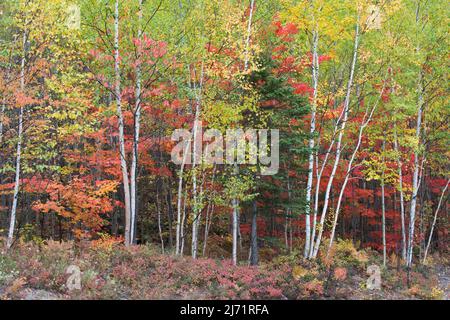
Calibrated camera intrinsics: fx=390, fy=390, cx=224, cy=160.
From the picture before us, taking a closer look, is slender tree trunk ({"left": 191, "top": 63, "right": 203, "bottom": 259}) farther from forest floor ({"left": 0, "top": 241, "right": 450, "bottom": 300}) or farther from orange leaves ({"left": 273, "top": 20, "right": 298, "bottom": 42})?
orange leaves ({"left": 273, "top": 20, "right": 298, "bottom": 42})

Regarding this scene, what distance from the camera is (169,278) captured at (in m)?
11.4

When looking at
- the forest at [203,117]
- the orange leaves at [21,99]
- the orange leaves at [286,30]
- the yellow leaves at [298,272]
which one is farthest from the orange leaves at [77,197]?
the orange leaves at [286,30]

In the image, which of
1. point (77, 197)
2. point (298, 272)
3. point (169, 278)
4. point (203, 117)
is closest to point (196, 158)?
point (203, 117)

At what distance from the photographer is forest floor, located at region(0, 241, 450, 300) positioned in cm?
945

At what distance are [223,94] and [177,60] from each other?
234 centimetres

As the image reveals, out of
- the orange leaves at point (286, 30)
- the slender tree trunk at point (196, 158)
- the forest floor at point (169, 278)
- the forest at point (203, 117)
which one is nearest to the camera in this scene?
the forest floor at point (169, 278)

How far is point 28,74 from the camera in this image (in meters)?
12.9

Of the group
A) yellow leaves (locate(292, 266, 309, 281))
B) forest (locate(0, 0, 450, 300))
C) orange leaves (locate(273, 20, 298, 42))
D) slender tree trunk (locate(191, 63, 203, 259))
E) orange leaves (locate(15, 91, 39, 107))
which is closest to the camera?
forest (locate(0, 0, 450, 300))

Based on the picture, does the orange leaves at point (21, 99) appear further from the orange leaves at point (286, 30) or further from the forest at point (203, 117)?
the orange leaves at point (286, 30)

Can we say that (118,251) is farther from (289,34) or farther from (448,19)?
(448,19)

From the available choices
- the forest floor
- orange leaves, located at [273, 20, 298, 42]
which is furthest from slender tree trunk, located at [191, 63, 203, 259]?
orange leaves, located at [273, 20, 298, 42]

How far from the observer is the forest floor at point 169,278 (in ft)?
31.0

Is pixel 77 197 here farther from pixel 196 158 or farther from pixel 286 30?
pixel 286 30

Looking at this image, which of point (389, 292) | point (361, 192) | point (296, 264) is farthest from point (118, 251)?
point (361, 192)
